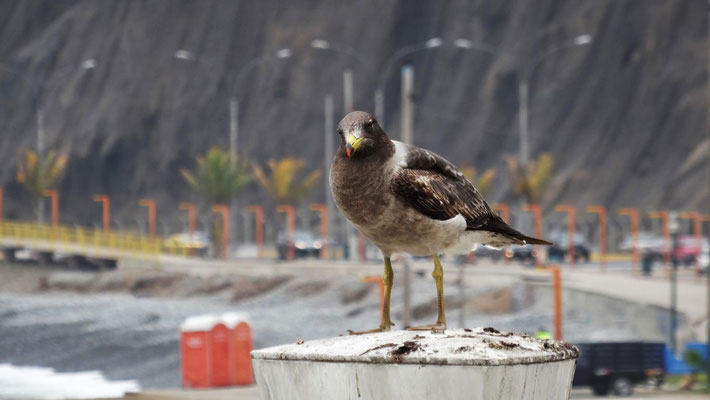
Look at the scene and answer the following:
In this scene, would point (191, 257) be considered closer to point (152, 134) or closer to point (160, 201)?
Result: point (160, 201)

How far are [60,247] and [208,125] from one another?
31.3 meters

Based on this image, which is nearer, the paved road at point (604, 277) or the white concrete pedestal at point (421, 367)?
the white concrete pedestal at point (421, 367)

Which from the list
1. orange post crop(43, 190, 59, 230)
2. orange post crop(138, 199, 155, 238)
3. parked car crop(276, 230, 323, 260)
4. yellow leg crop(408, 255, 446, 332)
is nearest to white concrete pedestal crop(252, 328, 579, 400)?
yellow leg crop(408, 255, 446, 332)

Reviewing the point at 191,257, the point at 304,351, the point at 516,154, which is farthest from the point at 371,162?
the point at 516,154

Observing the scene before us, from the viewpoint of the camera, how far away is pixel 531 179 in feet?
210

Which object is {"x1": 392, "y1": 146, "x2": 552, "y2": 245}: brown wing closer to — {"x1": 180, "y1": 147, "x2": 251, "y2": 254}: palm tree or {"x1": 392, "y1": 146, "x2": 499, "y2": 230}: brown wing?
{"x1": 392, "y1": 146, "x2": 499, "y2": 230}: brown wing

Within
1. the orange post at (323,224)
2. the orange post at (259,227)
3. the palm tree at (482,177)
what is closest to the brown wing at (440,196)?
the palm tree at (482,177)

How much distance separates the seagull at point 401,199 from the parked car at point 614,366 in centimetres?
1958

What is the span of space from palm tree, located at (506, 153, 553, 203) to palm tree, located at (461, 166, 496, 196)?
170cm

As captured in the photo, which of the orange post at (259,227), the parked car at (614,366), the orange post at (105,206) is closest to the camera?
the parked car at (614,366)

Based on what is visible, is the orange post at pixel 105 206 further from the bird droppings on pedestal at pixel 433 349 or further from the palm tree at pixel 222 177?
the bird droppings on pedestal at pixel 433 349

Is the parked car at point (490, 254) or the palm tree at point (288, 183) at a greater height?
the palm tree at point (288, 183)

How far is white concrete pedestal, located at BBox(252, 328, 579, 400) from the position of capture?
5461mm

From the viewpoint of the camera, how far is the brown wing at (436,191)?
18.9 ft
